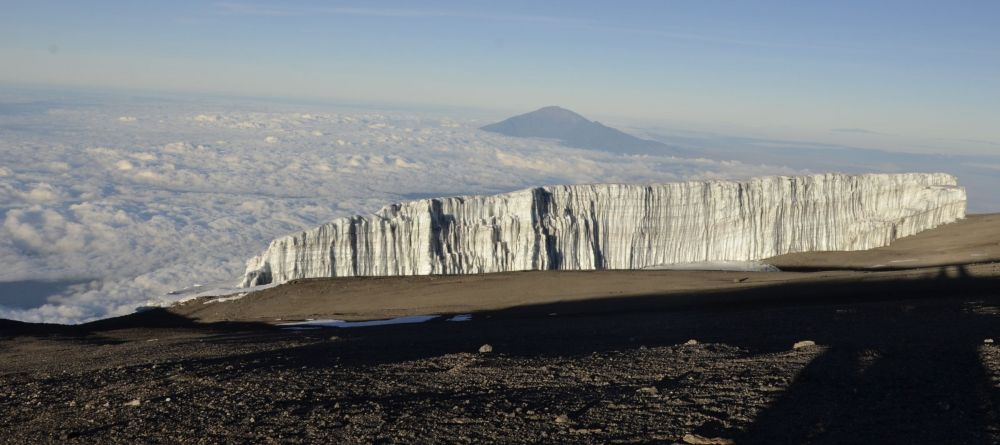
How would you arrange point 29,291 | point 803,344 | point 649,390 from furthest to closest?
point 29,291, point 803,344, point 649,390

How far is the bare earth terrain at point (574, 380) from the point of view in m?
8.73

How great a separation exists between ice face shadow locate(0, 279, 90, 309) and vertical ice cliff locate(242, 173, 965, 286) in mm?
45344

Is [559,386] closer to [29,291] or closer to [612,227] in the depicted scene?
[612,227]

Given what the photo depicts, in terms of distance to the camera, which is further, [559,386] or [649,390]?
[559,386]

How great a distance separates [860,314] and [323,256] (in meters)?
25.2

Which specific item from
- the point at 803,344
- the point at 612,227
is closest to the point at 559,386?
the point at 803,344

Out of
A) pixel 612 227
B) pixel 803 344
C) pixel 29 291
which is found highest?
pixel 803 344

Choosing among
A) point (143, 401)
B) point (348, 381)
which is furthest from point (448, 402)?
point (143, 401)

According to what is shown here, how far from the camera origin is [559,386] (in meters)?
10.7

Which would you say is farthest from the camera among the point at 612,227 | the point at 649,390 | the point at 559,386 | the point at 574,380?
the point at 612,227

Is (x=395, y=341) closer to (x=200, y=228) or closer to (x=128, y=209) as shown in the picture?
(x=200, y=228)

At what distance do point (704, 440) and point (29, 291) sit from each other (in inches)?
3329

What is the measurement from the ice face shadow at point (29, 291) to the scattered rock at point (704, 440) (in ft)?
246

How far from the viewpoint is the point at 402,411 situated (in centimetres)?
954
